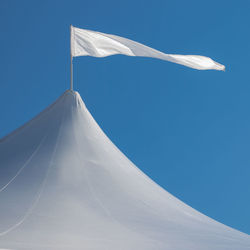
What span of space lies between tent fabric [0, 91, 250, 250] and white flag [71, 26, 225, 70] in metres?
0.58

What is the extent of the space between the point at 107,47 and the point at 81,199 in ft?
6.68

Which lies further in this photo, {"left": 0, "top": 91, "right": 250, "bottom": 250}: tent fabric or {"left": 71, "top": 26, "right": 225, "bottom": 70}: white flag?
{"left": 71, "top": 26, "right": 225, "bottom": 70}: white flag

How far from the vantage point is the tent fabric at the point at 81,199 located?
3279 millimetres

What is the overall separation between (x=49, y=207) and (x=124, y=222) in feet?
1.91

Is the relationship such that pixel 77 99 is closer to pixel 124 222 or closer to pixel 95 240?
pixel 124 222

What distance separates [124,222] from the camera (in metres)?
3.67

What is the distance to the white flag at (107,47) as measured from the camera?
5281 millimetres

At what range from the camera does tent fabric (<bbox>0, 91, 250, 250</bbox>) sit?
328cm

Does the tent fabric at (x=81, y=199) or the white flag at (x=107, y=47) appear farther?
the white flag at (x=107, y=47)

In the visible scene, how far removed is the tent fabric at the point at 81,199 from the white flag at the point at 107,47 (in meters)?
0.58

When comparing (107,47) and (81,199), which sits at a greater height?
(107,47)

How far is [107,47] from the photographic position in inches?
210

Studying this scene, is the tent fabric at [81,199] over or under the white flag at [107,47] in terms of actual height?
under

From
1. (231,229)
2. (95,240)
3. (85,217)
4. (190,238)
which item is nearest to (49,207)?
(85,217)
